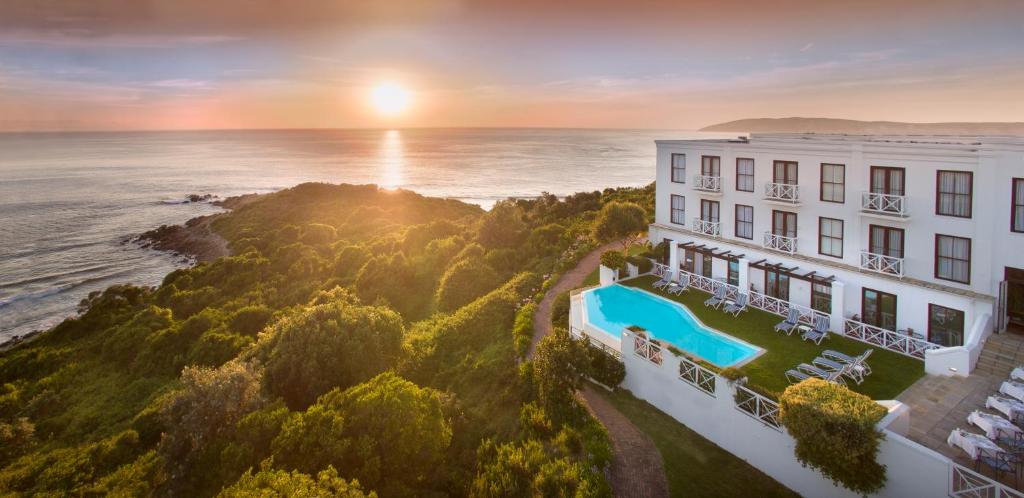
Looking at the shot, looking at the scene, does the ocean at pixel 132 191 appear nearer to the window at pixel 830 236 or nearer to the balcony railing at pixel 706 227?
the balcony railing at pixel 706 227

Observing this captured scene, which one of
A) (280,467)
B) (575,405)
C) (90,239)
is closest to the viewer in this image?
(280,467)

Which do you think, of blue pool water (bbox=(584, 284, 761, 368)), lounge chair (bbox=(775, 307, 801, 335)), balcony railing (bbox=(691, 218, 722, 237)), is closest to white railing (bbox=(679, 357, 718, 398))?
blue pool water (bbox=(584, 284, 761, 368))

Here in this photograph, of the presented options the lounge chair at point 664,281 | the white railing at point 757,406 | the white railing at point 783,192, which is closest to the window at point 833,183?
the white railing at point 783,192

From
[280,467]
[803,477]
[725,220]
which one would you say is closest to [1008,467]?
[803,477]

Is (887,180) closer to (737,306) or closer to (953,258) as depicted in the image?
(953,258)

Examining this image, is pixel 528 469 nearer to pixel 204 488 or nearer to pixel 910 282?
pixel 204 488
